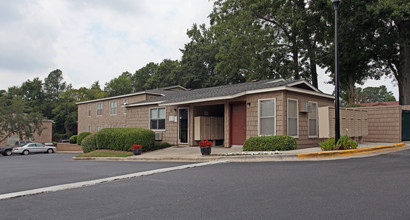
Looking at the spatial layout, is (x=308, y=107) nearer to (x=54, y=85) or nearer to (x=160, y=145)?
(x=160, y=145)

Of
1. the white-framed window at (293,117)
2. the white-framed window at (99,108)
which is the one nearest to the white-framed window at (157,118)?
the white-framed window at (293,117)

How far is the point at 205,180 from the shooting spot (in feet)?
28.5

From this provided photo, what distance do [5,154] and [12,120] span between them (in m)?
7.58

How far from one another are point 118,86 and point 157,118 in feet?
188

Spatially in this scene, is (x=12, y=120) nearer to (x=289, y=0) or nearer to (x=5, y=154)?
(x=5, y=154)

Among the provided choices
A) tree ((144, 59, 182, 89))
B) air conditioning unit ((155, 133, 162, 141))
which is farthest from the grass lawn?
tree ((144, 59, 182, 89))

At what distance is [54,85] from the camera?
86750 mm

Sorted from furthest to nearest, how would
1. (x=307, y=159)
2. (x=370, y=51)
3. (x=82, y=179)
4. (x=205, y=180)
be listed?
(x=370, y=51) → (x=307, y=159) → (x=82, y=179) → (x=205, y=180)

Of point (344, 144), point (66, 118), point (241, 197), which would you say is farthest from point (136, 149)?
point (66, 118)

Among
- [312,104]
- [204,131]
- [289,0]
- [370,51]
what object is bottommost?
[204,131]

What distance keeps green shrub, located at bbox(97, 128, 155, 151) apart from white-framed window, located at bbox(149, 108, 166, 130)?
2.13 metres

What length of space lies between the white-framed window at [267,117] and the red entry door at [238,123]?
1.39 meters

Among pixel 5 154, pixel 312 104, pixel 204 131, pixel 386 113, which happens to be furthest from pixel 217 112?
pixel 5 154

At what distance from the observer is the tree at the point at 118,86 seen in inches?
3044
